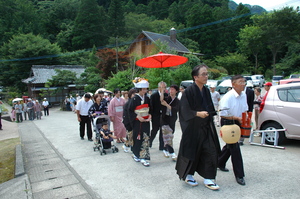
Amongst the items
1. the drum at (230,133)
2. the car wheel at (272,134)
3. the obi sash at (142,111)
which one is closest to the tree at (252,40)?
the car wheel at (272,134)

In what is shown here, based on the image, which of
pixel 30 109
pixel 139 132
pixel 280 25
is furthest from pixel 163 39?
pixel 139 132

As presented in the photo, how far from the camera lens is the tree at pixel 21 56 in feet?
119

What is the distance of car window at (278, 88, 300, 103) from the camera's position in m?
5.93

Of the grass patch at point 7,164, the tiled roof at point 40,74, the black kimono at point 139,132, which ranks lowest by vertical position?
the grass patch at point 7,164

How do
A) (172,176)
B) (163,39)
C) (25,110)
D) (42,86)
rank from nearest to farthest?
(172,176), (25,110), (42,86), (163,39)

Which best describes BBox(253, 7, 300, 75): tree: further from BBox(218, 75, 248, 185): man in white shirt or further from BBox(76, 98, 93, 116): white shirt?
BBox(218, 75, 248, 185): man in white shirt

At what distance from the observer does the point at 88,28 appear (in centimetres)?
4744

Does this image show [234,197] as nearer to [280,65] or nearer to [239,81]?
[239,81]

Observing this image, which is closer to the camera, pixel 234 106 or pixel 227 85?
pixel 234 106

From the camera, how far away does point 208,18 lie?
153ft

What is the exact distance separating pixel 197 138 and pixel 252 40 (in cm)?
3848

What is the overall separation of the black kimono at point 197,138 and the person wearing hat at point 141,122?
4.89ft

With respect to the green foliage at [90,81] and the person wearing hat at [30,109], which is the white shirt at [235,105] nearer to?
the person wearing hat at [30,109]

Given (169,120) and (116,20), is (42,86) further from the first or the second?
(169,120)
